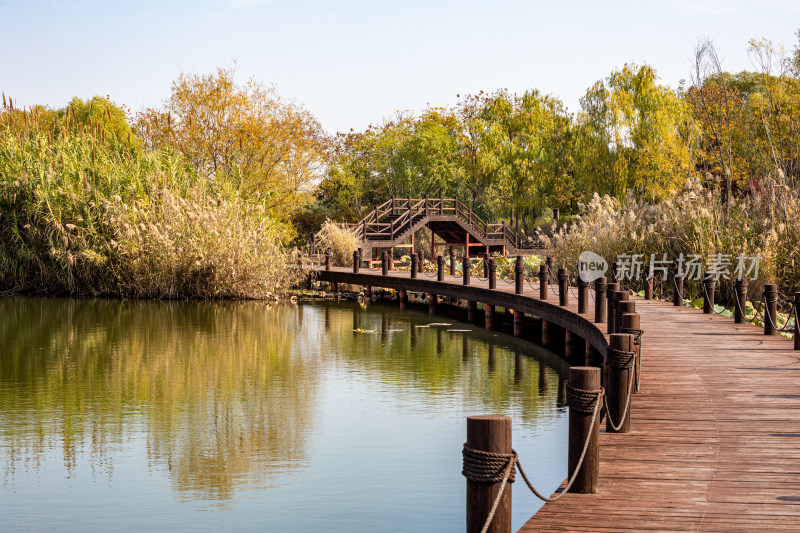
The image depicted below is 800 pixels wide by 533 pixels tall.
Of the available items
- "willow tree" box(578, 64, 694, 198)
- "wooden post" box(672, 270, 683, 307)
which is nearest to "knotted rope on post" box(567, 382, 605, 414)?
"wooden post" box(672, 270, 683, 307)

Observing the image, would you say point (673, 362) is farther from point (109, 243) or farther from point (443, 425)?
point (109, 243)

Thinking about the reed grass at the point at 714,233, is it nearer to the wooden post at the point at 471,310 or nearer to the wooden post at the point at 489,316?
the wooden post at the point at 489,316

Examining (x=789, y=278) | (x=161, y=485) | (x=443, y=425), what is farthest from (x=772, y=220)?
(x=161, y=485)

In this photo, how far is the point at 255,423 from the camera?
11.2 meters

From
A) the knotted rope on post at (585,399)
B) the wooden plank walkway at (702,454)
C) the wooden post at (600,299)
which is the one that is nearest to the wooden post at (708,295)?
the wooden post at (600,299)

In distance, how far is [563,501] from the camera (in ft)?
20.2

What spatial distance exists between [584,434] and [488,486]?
175 cm

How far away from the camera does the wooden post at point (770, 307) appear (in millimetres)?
13883

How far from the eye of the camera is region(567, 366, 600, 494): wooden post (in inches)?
239

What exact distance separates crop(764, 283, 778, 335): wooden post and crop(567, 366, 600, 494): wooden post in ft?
28.2

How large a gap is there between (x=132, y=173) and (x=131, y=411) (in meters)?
14.3

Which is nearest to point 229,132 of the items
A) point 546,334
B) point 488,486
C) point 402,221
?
point 402,221

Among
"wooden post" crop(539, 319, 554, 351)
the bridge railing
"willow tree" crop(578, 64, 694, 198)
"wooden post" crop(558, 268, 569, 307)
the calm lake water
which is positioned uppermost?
"willow tree" crop(578, 64, 694, 198)

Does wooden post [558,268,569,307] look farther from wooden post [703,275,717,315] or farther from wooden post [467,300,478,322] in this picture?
wooden post [467,300,478,322]
